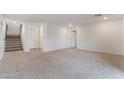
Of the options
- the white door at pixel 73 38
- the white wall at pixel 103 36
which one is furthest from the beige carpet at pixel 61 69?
the white door at pixel 73 38

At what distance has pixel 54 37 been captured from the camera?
9.12m

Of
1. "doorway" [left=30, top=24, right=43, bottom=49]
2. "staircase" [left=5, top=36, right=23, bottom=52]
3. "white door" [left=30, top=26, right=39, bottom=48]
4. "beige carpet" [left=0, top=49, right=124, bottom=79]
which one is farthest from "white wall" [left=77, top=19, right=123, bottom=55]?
"staircase" [left=5, top=36, right=23, bottom=52]

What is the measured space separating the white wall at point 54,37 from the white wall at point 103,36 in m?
1.67

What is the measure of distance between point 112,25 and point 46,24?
171 inches

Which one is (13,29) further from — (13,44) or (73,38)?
(73,38)

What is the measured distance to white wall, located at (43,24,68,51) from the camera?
26.8ft

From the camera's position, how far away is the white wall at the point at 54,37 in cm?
816

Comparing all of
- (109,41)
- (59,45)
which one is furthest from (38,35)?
(109,41)

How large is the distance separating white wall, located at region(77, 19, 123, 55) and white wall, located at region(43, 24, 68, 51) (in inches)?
65.7

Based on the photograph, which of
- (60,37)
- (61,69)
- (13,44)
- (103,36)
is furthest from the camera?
(60,37)

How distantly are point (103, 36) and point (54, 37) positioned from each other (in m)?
3.65

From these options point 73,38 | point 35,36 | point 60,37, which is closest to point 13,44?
point 35,36

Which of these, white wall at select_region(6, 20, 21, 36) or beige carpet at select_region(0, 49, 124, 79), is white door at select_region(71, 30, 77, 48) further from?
beige carpet at select_region(0, 49, 124, 79)
